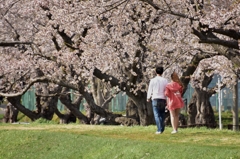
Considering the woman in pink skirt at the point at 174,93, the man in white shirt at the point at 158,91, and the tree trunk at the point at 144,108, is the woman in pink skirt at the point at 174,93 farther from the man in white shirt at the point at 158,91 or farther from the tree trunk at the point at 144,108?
the tree trunk at the point at 144,108

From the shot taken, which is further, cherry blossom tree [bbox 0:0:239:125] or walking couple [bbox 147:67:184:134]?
cherry blossom tree [bbox 0:0:239:125]

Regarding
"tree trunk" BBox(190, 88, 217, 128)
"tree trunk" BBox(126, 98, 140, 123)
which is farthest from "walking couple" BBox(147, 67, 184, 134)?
"tree trunk" BBox(190, 88, 217, 128)

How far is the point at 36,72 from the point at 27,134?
1425cm

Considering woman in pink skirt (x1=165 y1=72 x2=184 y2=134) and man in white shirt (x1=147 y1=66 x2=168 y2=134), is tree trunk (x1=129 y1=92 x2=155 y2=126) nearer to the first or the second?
man in white shirt (x1=147 y1=66 x2=168 y2=134)

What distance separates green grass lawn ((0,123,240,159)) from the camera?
16.6 metres

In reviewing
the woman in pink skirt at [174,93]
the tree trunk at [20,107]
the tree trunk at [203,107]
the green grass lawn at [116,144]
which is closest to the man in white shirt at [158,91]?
the woman in pink skirt at [174,93]

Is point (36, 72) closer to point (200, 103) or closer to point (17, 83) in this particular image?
point (17, 83)

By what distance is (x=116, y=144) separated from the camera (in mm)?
18875

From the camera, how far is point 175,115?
67.2ft

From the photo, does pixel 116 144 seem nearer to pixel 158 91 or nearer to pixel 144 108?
pixel 158 91

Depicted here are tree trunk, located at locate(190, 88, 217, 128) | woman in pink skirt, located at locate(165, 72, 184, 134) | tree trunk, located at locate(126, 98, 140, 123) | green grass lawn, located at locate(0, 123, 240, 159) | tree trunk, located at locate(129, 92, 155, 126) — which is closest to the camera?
green grass lawn, located at locate(0, 123, 240, 159)

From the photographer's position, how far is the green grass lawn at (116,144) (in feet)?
54.4

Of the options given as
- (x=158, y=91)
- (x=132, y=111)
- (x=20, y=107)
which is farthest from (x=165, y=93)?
(x=20, y=107)

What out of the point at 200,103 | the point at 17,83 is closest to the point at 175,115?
the point at 200,103
